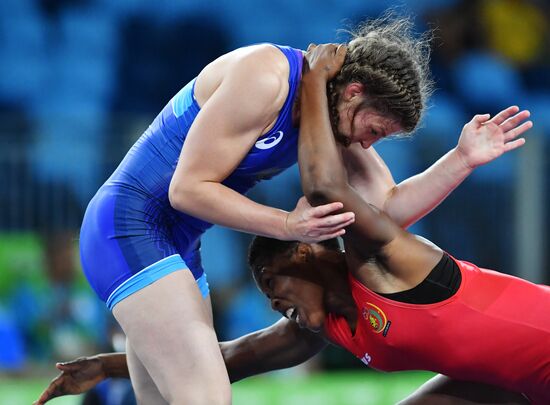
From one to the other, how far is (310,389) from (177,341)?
3795 millimetres

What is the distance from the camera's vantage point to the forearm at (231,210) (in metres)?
3.31

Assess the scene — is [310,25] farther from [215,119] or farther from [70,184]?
[215,119]

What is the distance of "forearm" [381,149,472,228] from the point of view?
390 centimetres

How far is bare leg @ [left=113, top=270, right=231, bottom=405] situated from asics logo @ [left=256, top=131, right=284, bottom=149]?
1.68 ft

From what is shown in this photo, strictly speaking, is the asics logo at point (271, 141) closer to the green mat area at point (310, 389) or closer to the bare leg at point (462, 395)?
the bare leg at point (462, 395)

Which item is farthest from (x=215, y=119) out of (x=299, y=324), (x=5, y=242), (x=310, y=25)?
(x=310, y=25)

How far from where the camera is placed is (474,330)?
11.8ft

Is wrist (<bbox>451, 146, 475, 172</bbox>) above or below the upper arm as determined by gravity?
below

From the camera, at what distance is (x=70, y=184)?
7.48 metres

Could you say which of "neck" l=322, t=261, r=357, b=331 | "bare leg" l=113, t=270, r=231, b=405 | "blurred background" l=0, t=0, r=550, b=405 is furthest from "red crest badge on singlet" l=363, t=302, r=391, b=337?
"blurred background" l=0, t=0, r=550, b=405

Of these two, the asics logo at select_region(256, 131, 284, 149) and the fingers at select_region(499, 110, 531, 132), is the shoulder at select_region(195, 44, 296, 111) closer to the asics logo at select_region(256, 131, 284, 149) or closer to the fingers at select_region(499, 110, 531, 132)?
the asics logo at select_region(256, 131, 284, 149)

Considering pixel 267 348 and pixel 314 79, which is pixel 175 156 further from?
pixel 267 348

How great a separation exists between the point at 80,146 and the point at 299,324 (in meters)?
3.99

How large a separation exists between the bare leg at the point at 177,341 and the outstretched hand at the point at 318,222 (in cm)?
43
